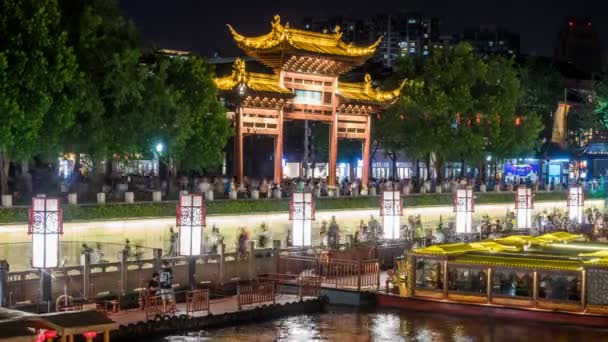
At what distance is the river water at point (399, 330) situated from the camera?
1125 inches

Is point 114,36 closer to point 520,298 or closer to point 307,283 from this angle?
point 307,283

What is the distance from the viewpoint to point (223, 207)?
1770 inches

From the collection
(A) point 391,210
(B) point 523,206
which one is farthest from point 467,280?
(B) point 523,206

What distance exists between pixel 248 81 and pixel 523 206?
15515mm

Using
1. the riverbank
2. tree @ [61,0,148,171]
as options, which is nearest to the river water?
the riverbank

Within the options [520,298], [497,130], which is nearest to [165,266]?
[520,298]

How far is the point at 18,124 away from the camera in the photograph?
36.1 meters

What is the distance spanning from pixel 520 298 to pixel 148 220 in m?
17.0

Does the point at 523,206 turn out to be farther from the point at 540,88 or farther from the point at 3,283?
the point at 540,88

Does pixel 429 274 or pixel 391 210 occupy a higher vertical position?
pixel 391 210

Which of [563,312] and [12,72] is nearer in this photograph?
[563,312]

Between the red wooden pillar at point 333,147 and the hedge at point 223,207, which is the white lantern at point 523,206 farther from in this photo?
the red wooden pillar at point 333,147

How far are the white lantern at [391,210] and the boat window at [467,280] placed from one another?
32.4ft

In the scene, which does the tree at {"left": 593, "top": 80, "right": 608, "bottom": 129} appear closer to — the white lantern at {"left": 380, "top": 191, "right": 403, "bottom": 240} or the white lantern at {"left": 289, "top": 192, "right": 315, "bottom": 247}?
the white lantern at {"left": 380, "top": 191, "right": 403, "bottom": 240}
